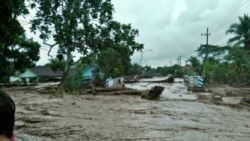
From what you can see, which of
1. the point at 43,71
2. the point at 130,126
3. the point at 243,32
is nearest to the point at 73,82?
the point at 130,126

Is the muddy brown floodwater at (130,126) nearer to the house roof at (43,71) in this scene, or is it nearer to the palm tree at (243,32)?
the palm tree at (243,32)

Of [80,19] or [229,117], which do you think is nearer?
[229,117]

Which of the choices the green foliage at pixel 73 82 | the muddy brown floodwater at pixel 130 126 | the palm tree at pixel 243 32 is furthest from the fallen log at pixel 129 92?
the palm tree at pixel 243 32

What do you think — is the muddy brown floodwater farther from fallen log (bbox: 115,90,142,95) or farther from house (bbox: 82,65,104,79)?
house (bbox: 82,65,104,79)

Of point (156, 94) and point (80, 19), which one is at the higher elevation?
point (80, 19)

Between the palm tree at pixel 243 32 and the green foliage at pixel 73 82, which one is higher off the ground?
the palm tree at pixel 243 32

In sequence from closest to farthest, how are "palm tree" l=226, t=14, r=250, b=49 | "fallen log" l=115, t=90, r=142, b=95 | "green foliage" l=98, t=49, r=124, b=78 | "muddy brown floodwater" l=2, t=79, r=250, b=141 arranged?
1. "muddy brown floodwater" l=2, t=79, r=250, b=141
2. "fallen log" l=115, t=90, r=142, b=95
3. "green foliage" l=98, t=49, r=124, b=78
4. "palm tree" l=226, t=14, r=250, b=49

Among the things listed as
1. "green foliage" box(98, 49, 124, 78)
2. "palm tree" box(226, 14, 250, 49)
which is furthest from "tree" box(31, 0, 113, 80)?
"palm tree" box(226, 14, 250, 49)

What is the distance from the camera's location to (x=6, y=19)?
4.83 metres

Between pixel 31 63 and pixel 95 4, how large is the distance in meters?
13.6

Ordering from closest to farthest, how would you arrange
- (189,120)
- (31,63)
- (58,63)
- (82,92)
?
1. (189,120)
2. (82,92)
3. (58,63)
4. (31,63)

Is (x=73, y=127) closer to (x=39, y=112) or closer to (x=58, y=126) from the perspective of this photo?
(x=58, y=126)

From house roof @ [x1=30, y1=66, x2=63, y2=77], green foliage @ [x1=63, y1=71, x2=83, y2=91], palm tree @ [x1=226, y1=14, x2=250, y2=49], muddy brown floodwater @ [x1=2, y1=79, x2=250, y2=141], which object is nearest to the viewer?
muddy brown floodwater @ [x1=2, y1=79, x2=250, y2=141]

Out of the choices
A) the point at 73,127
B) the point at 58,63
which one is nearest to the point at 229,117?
the point at 73,127
